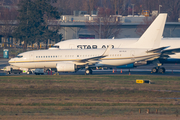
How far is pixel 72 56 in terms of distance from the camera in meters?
36.1

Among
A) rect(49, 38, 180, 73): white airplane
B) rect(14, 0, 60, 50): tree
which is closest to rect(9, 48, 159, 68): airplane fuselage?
rect(49, 38, 180, 73): white airplane

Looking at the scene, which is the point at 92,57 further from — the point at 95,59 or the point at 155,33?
the point at 155,33

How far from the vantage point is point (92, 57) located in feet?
117

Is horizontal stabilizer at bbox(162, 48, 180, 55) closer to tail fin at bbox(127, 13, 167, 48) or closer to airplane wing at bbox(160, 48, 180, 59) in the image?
airplane wing at bbox(160, 48, 180, 59)

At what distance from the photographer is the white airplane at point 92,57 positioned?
3553cm

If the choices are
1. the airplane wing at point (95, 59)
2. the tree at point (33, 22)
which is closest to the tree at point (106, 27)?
the tree at point (33, 22)

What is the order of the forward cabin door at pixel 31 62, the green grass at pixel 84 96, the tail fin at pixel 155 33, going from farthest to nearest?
the tail fin at pixel 155 33
the forward cabin door at pixel 31 62
the green grass at pixel 84 96

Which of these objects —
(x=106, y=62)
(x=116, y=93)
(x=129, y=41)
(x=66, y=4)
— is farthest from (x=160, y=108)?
(x=66, y=4)

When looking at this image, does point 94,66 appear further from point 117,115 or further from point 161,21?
point 117,115

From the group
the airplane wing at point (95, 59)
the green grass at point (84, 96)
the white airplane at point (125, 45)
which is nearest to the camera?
the green grass at point (84, 96)

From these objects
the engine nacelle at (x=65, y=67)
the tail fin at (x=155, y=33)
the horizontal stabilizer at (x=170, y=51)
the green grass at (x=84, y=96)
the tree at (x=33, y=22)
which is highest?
the tree at (x=33, y=22)

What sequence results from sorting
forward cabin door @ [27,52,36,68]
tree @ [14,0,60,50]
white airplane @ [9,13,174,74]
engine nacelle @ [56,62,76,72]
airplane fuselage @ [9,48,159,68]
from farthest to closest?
tree @ [14,0,60,50] < forward cabin door @ [27,52,36,68] < airplane fuselage @ [9,48,159,68] < white airplane @ [9,13,174,74] < engine nacelle @ [56,62,76,72]

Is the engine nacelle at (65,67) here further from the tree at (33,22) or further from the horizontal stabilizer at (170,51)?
the tree at (33,22)

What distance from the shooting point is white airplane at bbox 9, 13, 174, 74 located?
35.5m
